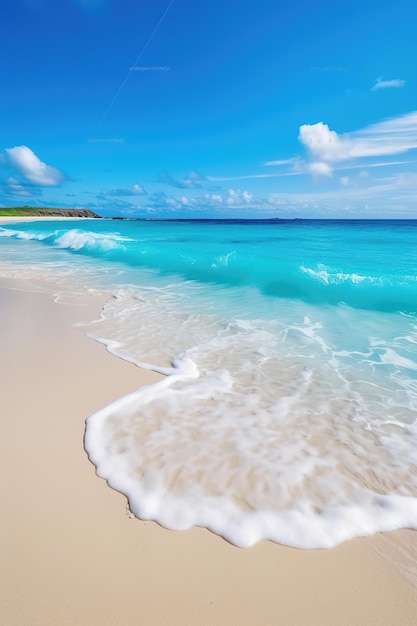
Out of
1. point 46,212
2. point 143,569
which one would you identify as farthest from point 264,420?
point 46,212

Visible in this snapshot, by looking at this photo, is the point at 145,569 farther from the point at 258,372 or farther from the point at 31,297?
the point at 31,297

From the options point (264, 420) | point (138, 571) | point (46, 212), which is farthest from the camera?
point (46, 212)

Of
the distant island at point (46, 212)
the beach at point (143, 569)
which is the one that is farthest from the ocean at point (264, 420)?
the distant island at point (46, 212)

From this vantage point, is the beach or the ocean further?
the ocean

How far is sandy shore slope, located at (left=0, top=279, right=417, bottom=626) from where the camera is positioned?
6.22 ft

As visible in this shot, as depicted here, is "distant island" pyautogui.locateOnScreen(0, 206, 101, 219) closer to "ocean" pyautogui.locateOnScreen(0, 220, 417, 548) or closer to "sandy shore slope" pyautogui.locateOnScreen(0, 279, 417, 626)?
"ocean" pyautogui.locateOnScreen(0, 220, 417, 548)

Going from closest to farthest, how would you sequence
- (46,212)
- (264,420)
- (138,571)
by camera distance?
(138,571), (264,420), (46,212)

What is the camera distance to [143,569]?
83.1 inches

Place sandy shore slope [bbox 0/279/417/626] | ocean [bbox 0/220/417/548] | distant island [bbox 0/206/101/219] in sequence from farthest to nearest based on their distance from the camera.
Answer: distant island [bbox 0/206/101/219] < ocean [bbox 0/220/417/548] < sandy shore slope [bbox 0/279/417/626]

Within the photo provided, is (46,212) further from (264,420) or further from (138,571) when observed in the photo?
(138,571)

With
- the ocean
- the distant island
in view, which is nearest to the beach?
the ocean

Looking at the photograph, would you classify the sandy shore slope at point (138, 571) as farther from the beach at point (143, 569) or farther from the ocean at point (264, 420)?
the ocean at point (264, 420)

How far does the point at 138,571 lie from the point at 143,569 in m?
0.03

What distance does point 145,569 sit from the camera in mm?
2111
